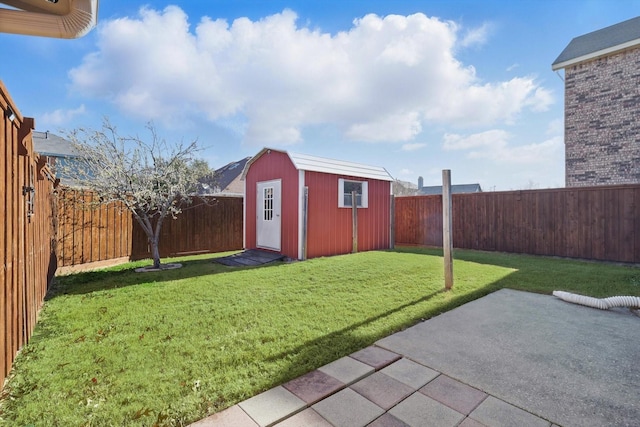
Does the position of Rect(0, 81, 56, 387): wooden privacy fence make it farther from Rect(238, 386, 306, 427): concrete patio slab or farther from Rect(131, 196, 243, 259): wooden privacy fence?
Rect(131, 196, 243, 259): wooden privacy fence

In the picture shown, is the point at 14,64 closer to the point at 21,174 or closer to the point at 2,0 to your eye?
the point at 2,0

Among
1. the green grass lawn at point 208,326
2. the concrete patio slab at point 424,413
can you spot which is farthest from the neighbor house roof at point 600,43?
the concrete patio slab at point 424,413

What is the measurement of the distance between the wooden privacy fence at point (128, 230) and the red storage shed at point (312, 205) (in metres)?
0.72

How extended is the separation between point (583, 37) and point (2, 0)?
15.3 meters

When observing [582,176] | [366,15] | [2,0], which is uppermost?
[366,15]

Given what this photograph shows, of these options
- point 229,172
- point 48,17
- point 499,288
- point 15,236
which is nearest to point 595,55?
point 499,288

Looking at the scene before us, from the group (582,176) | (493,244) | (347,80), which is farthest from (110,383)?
(582,176)

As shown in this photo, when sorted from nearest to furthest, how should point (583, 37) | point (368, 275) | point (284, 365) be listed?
point (284, 365) → point (368, 275) → point (583, 37)

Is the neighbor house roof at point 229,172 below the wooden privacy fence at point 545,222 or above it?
above

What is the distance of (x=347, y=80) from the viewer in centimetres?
827

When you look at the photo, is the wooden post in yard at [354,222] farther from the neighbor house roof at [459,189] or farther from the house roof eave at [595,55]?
the neighbor house roof at [459,189]

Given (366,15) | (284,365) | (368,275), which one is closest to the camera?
(284,365)

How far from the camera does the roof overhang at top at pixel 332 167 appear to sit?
23.5 ft

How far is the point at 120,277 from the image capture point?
17.6ft
